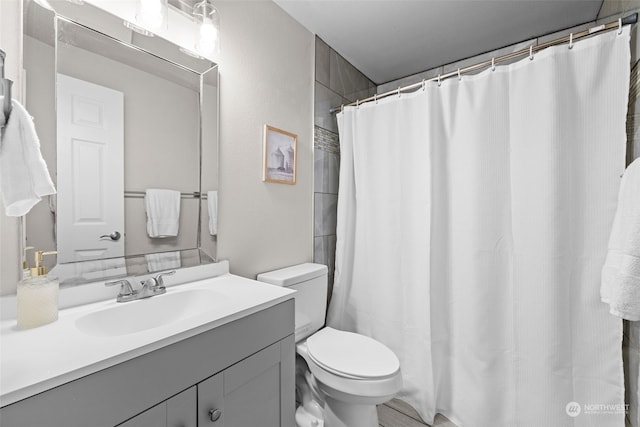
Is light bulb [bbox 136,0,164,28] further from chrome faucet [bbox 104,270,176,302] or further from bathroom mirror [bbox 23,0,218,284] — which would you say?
chrome faucet [bbox 104,270,176,302]

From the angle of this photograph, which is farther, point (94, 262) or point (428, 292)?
point (428, 292)

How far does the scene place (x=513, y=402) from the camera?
140 centimetres

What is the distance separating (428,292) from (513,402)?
625 mm

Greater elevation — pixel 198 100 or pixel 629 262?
pixel 198 100

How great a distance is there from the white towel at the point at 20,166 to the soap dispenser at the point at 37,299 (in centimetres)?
21

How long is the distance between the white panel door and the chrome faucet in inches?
5.0

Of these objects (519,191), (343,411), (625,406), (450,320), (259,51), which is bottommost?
(343,411)

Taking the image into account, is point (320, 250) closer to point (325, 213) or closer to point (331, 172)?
point (325, 213)

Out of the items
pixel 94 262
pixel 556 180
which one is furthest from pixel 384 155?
pixel 94 262

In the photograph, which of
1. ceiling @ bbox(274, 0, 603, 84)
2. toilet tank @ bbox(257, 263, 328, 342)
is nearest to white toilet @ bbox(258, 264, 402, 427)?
toilet tank @ bbox(257, 263, 328, 342)

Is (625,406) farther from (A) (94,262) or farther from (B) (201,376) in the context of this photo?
(A) (94,262)

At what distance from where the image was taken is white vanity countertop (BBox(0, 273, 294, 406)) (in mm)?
561

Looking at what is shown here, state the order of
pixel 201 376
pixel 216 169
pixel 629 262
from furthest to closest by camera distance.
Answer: pixel 216 169, pixel 629 262, pixel 201 376

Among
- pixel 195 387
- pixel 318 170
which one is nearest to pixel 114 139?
pixel 195 387
